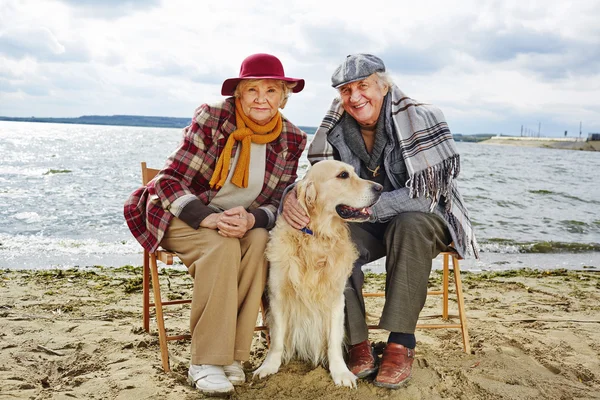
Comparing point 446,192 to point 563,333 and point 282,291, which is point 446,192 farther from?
point 563,333

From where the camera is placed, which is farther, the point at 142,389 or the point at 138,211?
the point at 138,211

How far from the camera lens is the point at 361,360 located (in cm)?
301

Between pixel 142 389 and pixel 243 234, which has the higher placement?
pixel 243 234

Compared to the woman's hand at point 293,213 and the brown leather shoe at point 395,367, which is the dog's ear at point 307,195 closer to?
the woman's hand at point 293,213

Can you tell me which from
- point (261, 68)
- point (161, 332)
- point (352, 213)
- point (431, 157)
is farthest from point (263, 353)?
point (261, 68)

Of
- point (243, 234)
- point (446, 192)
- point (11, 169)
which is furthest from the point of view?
point (11, 169)

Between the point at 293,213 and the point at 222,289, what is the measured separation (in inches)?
23.3

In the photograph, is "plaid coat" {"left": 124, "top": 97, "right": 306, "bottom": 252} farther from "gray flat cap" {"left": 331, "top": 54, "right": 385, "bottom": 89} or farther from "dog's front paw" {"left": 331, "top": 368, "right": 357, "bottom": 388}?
"dog's front paw" {"left": 331, "top": 368, "right": 357, "bottom": 388}

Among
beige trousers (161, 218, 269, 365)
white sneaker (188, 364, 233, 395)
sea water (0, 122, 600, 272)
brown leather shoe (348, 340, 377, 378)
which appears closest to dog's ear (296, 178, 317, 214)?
beige trousers (161, 218, 269, 365)

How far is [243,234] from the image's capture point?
9.39ft

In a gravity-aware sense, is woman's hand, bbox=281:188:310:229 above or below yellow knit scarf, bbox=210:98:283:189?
below

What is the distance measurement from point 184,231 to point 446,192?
1.53 m

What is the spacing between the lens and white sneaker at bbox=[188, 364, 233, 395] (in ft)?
8.60

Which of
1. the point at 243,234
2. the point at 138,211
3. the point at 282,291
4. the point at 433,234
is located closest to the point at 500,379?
the point at 433,234
